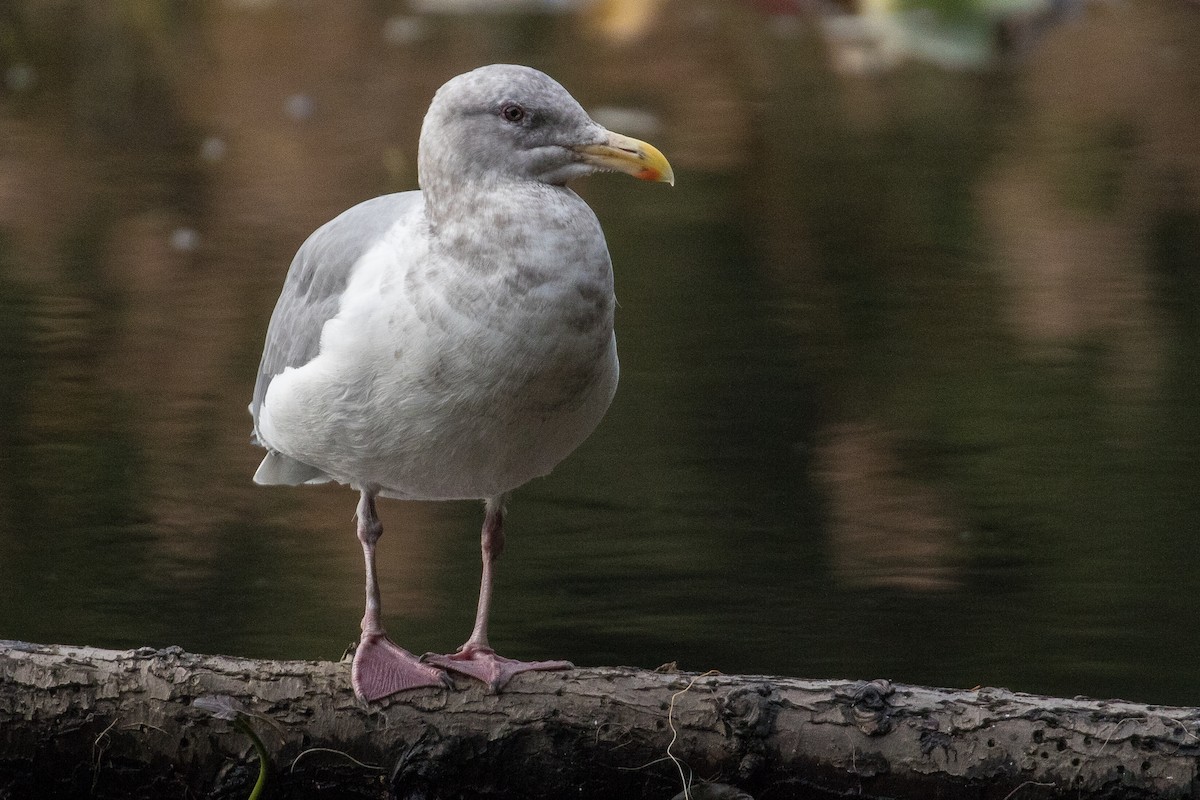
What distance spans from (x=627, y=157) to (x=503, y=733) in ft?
2.92

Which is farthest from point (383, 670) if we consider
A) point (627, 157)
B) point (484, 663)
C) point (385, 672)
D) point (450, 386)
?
point (627, 157)

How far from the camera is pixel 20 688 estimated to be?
8.79 feet

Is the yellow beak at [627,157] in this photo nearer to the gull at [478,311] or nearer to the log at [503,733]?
the gull at [478,311]

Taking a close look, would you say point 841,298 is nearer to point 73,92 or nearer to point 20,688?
point 20,688

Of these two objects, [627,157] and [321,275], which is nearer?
[627,157]

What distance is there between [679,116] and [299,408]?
658 centimetres

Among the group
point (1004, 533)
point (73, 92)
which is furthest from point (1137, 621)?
point (73, 92)

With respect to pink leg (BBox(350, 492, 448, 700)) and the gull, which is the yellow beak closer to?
the gull

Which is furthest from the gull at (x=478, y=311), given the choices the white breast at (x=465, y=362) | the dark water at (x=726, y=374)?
the dark water at (x=726, y=374)

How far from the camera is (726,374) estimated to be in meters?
5.51

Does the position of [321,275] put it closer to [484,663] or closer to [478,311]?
[478,311]

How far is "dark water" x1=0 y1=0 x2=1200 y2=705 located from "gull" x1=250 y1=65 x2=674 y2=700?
0.20 meters

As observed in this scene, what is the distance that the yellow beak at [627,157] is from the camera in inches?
100

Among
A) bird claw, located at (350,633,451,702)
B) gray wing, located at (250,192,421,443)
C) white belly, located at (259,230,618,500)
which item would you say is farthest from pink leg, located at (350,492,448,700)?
gray wing, located at (250,192,421,443)
